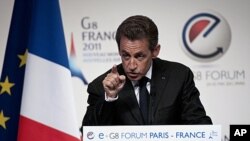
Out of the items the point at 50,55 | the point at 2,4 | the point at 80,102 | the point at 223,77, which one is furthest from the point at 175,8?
the point at 50,55

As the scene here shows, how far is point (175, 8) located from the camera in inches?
165

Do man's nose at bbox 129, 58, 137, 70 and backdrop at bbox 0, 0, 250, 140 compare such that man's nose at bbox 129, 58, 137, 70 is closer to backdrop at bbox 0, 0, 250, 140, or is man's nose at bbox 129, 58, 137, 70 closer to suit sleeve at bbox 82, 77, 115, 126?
suit sleeve at bbox 82, 77, 115, 126

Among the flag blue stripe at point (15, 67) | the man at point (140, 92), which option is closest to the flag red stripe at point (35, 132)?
the flag blue stripe at point (15, 67)

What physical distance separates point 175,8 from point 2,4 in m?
1.60

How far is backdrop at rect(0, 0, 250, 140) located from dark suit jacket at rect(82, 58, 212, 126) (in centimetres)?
177

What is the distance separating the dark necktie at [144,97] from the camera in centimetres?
218

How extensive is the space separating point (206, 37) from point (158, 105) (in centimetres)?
212

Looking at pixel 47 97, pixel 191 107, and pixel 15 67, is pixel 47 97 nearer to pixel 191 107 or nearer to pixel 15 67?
pixel 15 67

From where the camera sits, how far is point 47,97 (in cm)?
252

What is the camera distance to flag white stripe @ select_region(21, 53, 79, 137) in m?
2.51

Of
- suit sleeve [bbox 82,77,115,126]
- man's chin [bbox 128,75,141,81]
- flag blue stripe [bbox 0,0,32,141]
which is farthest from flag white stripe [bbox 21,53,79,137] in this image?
man's chin [bbox 128,75,141,81]

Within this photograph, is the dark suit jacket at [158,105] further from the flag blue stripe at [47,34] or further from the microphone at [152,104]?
the flag blue stripe at [47,34]

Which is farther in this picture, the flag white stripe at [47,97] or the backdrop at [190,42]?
the backdrop at [190,42]

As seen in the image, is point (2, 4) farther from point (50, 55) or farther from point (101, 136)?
point (101, 136)
